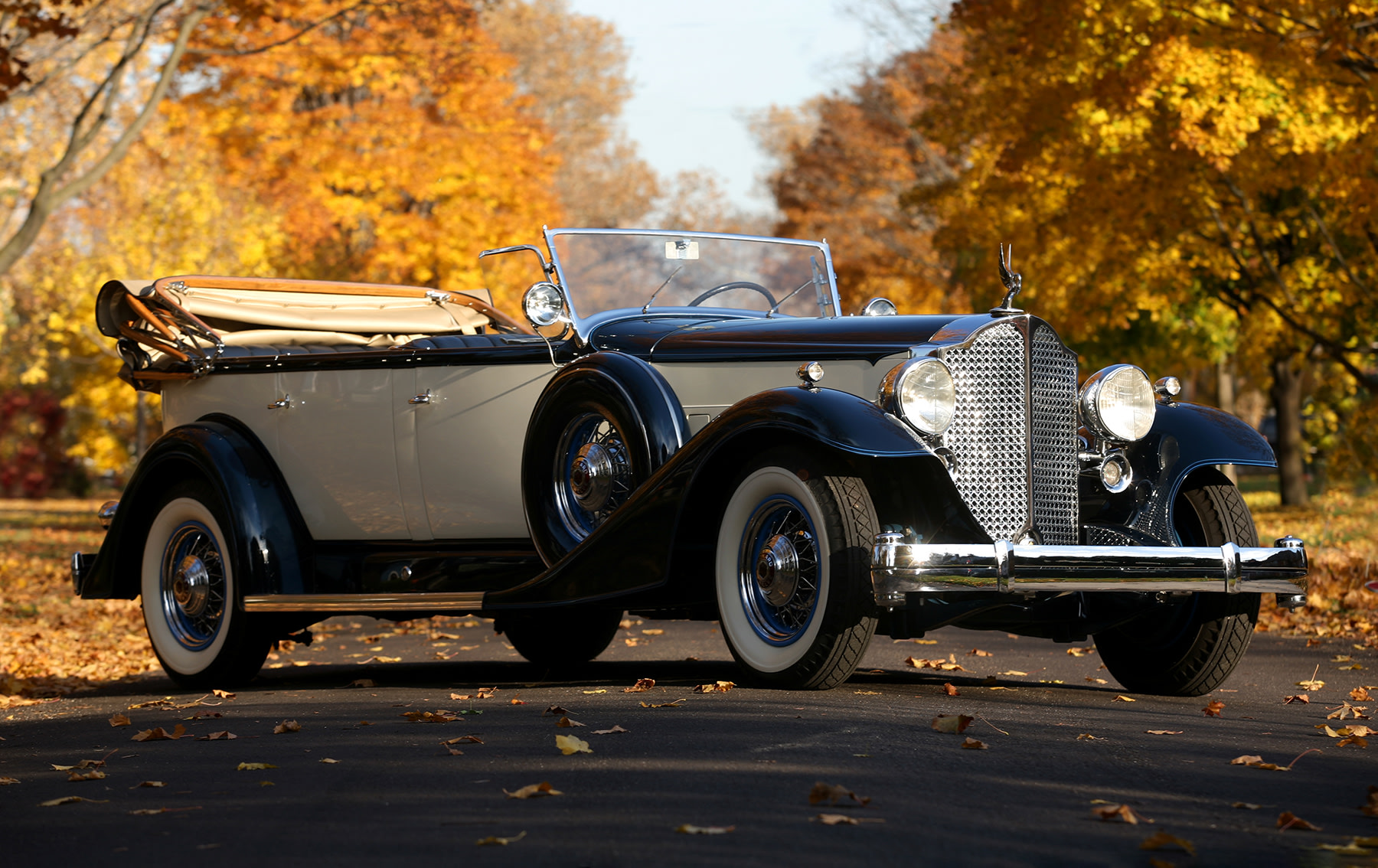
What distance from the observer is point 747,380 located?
708 cm

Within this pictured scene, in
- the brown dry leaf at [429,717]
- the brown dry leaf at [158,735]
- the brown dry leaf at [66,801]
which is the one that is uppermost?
the brown dry leaf at [66,801]

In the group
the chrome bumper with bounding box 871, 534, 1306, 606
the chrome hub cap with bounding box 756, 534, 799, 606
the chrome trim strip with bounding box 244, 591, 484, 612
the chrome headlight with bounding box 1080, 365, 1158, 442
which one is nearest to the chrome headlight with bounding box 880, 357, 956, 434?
the chrome bumper with bounding box 871, 534, 1306, 606

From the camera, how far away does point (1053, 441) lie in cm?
680

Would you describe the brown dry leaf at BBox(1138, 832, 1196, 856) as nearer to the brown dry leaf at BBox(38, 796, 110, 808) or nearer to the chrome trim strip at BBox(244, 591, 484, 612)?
the brown dry leaf at BBox(38, 796, 110, 808)

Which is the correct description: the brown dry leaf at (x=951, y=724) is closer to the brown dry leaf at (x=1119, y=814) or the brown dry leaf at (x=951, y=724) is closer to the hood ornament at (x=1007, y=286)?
the brown dry leaf at (x=1119, y=814)

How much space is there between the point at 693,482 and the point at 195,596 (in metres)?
3.31

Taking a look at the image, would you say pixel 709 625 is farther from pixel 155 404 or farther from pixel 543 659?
pixel 155 404

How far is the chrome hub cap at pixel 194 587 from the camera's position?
8391 mm

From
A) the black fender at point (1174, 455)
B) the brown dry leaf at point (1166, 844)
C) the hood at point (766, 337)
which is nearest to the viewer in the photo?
the brown dry leaf at point (1166, 844)

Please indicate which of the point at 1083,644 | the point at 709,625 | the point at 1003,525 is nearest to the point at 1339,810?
the point at 1003,525

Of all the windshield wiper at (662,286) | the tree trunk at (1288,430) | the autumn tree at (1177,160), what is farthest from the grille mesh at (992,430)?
the tree trunk at (1288,430)

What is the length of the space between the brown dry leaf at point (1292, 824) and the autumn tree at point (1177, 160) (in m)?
11.1

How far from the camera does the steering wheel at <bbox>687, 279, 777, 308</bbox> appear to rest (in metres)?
8.13

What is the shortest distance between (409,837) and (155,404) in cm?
2970
